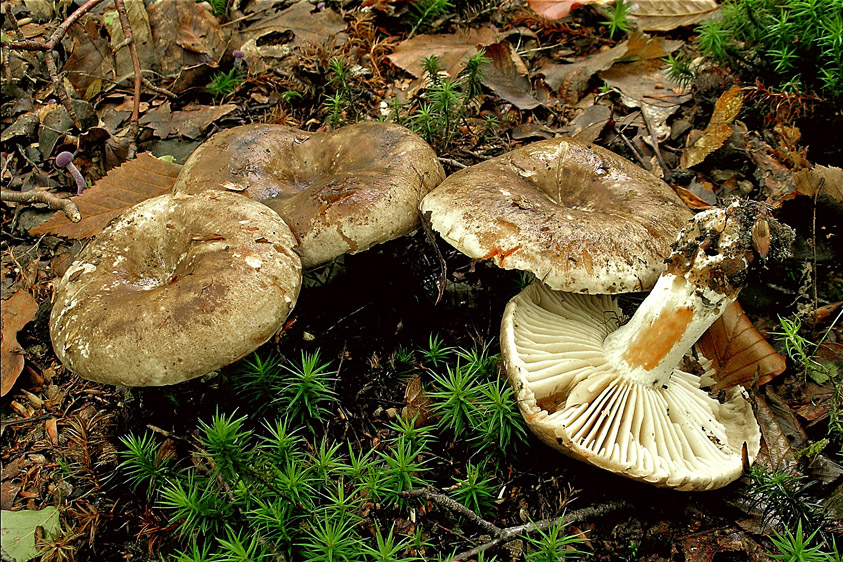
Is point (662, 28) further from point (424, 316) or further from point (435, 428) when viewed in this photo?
point (435, 428)

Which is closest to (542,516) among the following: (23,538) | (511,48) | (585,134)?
(23,538)

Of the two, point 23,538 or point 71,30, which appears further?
point 71,30

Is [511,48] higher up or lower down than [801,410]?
higher up

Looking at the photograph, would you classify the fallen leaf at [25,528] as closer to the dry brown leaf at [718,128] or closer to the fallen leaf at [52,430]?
the fallen leaf at [52,430]

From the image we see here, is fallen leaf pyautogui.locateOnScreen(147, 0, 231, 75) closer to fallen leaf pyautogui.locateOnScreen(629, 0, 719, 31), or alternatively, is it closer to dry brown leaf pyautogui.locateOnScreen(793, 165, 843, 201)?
fallen leaf pyautogui.locateOnScreen(629, 0, 719, 31)

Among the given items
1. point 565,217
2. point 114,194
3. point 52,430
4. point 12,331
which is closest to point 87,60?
point 114,194

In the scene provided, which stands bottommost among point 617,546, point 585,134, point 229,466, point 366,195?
point 617,546

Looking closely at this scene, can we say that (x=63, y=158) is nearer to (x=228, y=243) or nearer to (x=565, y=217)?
(x=228, y=243)
